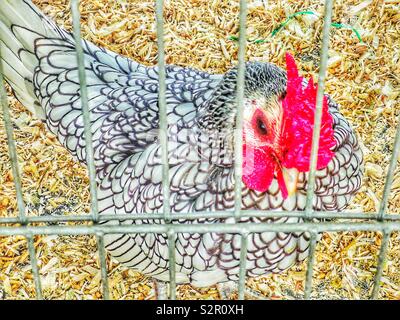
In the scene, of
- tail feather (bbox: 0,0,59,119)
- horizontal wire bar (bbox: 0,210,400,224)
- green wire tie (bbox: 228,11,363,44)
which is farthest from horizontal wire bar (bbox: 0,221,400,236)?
green wire tie (bbox: 228,11,363,44)

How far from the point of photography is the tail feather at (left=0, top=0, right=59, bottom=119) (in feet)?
5.49

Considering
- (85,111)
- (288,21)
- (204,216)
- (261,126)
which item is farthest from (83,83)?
(288,21)

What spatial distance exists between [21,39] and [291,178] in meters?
1.01

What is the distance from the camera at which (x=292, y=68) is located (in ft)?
4.92

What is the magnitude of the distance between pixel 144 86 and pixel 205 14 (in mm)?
1151

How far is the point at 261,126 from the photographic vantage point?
1389mm

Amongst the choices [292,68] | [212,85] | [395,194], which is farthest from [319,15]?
[292,68]

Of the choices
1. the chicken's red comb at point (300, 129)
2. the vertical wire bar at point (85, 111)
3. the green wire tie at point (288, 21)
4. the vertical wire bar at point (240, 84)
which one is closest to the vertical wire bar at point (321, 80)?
the vertical wire bar at point (240, 84)

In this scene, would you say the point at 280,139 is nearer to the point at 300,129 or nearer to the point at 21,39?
the point at 300,129

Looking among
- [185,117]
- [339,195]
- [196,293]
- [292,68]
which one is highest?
[292,68]

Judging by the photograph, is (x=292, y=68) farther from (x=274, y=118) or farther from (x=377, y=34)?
(x=377, y=34)

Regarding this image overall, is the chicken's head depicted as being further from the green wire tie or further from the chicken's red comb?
the green wire tie

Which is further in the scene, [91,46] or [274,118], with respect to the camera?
[91,46]
